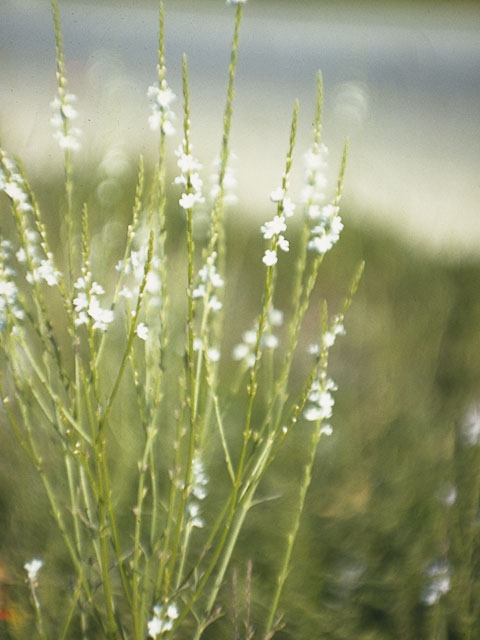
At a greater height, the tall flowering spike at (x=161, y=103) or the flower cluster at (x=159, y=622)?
the tall flowering spike at (x=161, y=103)

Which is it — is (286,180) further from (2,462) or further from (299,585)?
(2,462)

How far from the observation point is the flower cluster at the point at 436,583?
1312 mm

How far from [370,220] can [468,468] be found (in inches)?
77.0

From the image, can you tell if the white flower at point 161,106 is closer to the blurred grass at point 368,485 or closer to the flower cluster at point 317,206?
the flower cluster at point 317,206

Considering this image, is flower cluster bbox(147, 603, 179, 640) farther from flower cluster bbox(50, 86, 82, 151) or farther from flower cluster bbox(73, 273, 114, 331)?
flower cluster bbox(50, 86, 82, 151)

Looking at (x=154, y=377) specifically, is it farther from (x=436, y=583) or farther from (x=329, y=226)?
(x=436, y=583)

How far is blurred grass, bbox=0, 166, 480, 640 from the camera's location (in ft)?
4.91

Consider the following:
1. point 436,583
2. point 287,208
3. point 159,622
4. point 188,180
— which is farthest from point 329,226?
point 436,583

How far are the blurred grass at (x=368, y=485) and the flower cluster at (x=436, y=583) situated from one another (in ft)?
0.12

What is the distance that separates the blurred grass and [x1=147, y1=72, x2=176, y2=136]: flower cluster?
0.69 m

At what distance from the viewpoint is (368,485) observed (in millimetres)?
1787

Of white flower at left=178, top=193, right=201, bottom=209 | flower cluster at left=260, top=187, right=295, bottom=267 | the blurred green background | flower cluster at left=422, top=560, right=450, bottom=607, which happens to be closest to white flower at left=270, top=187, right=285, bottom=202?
flower cluster at left=260, top=187, right=295, bottom=267

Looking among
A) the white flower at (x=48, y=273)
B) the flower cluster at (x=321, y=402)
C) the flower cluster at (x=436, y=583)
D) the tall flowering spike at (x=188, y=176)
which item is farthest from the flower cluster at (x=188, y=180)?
the flower cluster at (x=436, y=583)

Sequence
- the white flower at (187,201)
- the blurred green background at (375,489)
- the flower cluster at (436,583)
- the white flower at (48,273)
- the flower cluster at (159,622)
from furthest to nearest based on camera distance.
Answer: the blurred green background at (375,489), the flower cluster at (436,583), the flower cluster at (159,622), the white flower at (48,273), the white flower at (187,201)
